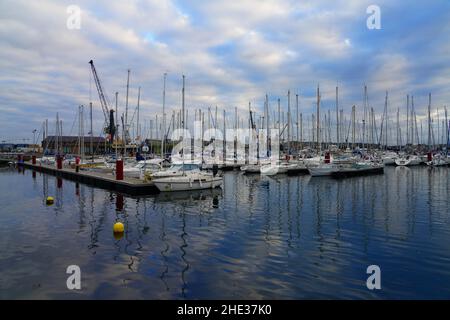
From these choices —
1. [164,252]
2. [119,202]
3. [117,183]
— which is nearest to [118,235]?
[164,252]

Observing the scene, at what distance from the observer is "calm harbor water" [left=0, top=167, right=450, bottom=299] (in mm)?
10586

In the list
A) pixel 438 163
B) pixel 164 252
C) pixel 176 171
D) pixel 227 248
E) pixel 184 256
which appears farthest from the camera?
pixel 438 163

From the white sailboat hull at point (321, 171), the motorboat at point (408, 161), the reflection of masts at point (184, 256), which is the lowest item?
the reflection of masts at point (184, 256)

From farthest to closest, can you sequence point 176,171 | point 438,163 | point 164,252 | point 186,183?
point 438,163
point 176,171
point 186,183
point 164,252

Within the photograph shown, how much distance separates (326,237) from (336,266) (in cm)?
423

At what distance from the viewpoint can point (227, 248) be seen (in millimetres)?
14852

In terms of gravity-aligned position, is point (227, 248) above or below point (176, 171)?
below

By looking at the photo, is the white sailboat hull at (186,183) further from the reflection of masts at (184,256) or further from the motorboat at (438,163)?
the motorboat at (438,163)

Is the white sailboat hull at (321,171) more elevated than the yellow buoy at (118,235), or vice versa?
the white sailboat hull at (321,171)

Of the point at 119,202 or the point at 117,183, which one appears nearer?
the point at 119,202

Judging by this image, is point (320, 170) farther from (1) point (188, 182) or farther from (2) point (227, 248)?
(2) point (227, 248)

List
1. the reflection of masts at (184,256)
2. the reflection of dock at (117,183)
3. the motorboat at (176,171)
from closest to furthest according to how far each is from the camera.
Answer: the reflection of masts at (184,256) → the reflection of dock at (117,183) → the motorboat at (176,171)

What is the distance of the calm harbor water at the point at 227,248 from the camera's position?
10.6 m

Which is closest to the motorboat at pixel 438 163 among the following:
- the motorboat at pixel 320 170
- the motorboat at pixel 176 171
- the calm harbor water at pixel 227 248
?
the motorboat at pixel 320 170
